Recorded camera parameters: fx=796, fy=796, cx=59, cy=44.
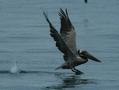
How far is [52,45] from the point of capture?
66.0ft

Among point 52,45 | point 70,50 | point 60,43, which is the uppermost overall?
point 60,43

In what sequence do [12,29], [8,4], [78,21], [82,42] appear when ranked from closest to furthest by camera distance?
[82,42] < [12,29] < [78,21] < [8,4]

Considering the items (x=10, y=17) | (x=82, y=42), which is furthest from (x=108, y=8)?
(x=82, y=42)

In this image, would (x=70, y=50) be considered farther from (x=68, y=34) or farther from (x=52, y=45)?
(x=52, y=45)

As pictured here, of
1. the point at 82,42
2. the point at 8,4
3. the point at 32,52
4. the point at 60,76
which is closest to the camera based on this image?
the point at 60,76

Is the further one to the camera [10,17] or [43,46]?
[10,17]

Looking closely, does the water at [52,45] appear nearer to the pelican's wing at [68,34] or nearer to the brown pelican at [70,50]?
the brown pelican at [70,50]

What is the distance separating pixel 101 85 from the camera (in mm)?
14406

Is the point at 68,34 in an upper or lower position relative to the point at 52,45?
upper

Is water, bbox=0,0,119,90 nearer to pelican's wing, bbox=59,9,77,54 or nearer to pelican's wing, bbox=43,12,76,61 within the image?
pelican's wing, bbox=43,12,76,61

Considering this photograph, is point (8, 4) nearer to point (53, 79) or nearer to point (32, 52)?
point (32, 52)

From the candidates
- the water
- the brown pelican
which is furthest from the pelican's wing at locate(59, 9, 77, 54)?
the water

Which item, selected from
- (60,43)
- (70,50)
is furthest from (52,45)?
(60,43)

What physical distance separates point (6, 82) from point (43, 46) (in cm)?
506
